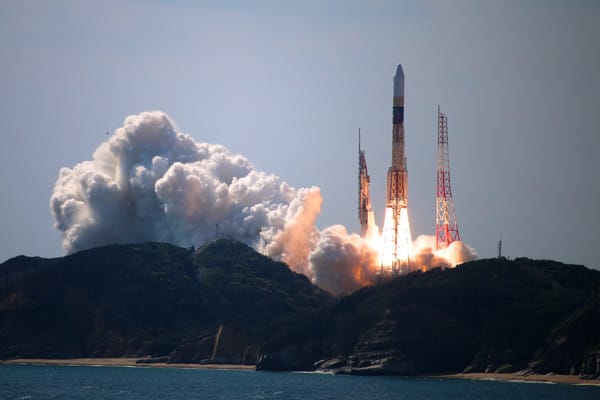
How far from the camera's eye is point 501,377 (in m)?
173

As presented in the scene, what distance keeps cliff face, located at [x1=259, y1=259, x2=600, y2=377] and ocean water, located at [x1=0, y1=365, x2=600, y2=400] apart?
3.00 m

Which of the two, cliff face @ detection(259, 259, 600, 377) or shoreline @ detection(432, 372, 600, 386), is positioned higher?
cliff face @ detection(259, 259, 600, 377)

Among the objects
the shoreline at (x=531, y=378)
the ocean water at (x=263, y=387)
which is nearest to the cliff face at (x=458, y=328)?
the shoreline at (x=531, y=378)

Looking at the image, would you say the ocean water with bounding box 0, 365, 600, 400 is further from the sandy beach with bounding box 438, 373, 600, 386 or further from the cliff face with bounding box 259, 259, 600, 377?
the cliff face with bounding box 259, 259, 600, 377

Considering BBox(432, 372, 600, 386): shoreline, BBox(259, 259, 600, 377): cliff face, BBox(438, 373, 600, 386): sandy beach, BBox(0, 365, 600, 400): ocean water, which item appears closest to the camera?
BBox(0, 365, 600, 400): ocean water

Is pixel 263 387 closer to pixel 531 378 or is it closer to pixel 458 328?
pixel 458 328

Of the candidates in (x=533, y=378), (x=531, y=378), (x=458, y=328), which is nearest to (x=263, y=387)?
(x=458, y=328)

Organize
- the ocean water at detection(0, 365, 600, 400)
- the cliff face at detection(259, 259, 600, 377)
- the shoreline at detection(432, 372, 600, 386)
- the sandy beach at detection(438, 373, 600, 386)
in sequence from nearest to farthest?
the ocean water at detection(0, 365, 600, 400)
the shoreline at detection(432, 372, 600, 386)
the sandy beach at detection(438, 373, 600, 386)
the cliff face at detection(259, 259, 600, 377)

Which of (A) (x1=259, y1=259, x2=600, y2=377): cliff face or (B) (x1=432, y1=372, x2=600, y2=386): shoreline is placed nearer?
(B) (x1=432, y1=372, x2=600, y2=386): shoreline

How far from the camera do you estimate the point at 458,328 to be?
183m

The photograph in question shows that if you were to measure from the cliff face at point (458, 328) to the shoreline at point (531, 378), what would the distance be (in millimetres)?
1140

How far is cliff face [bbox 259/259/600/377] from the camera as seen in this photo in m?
174

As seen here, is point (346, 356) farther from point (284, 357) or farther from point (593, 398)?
point (593, 398)

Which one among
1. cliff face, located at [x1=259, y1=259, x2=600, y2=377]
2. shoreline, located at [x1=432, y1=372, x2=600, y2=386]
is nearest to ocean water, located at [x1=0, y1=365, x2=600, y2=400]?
shoreline, located at [x1=432, y1=372, x2=600, y2=386]
